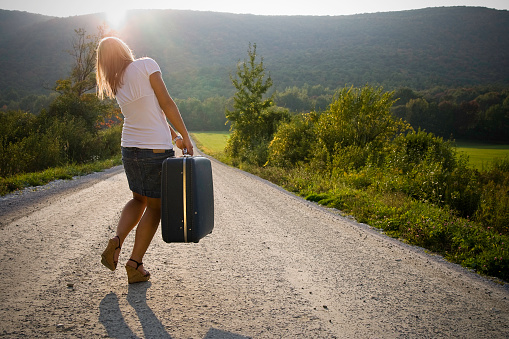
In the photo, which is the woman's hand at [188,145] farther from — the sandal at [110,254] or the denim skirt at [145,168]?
the sandal at [110,254]

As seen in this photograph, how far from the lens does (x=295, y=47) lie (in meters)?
145

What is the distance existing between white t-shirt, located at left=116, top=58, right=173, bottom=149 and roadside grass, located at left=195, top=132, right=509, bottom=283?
390 cm

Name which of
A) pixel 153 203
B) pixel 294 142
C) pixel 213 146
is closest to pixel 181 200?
pixel 153 203

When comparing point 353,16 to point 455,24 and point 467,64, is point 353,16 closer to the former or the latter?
point 455,24

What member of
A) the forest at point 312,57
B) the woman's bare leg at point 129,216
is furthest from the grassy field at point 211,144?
the woman's bare leg at point 129,216

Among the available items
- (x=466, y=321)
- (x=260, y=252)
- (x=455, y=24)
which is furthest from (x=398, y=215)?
(x=455, y=24)

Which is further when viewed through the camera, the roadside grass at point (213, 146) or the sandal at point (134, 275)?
the roadside grass at point (213, 146)

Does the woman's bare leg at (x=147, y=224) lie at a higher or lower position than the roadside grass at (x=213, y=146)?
higher

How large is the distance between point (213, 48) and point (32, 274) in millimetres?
148174

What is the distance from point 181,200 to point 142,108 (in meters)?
0.86

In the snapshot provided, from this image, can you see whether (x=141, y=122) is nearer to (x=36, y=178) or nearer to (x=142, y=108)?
(x=142, y=108)

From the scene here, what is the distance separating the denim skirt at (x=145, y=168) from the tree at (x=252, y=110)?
20797 millimetres

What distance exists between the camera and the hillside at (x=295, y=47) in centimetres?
8562

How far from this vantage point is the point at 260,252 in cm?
419
